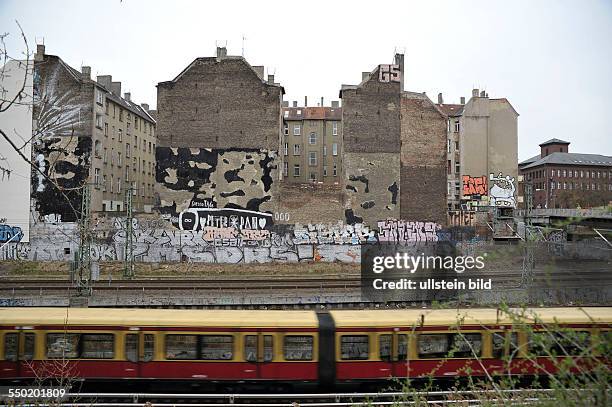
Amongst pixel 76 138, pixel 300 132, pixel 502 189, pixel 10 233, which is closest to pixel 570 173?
pixel 502 189

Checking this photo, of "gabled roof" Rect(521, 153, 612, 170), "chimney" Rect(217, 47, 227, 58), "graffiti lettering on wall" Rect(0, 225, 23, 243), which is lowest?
"graffiti lettering on wall" Rect(0, 225, 23, 243)

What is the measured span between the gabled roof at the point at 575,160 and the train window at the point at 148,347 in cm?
7886

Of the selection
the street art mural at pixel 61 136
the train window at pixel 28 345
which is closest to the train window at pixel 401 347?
the train window at pixel 28 345

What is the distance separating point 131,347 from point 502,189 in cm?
3478

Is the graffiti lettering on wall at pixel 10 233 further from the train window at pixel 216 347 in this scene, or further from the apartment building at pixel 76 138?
the train window at pixel 216 347

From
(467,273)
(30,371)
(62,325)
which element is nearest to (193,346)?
(62,325)

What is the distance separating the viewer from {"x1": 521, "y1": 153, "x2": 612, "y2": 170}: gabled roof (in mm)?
79438

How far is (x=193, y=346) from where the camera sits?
11.5m

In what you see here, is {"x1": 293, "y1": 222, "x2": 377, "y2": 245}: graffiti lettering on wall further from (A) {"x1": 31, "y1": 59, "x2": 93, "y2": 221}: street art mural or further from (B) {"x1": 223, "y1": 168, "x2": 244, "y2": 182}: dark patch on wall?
(A) {"x1": 31, "y1": 59, "x2": 93, "y2": 221}: street art mural

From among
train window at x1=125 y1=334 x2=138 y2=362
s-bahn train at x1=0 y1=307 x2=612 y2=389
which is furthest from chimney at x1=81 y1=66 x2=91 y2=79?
train window at x1=125 y1=334 x2=138 y2=362

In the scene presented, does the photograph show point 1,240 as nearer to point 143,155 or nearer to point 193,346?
point 143,155

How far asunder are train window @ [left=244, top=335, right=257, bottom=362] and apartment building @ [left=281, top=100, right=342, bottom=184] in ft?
139

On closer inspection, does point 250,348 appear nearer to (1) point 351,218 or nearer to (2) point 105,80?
(1) point 351,218

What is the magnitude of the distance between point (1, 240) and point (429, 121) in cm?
3017
